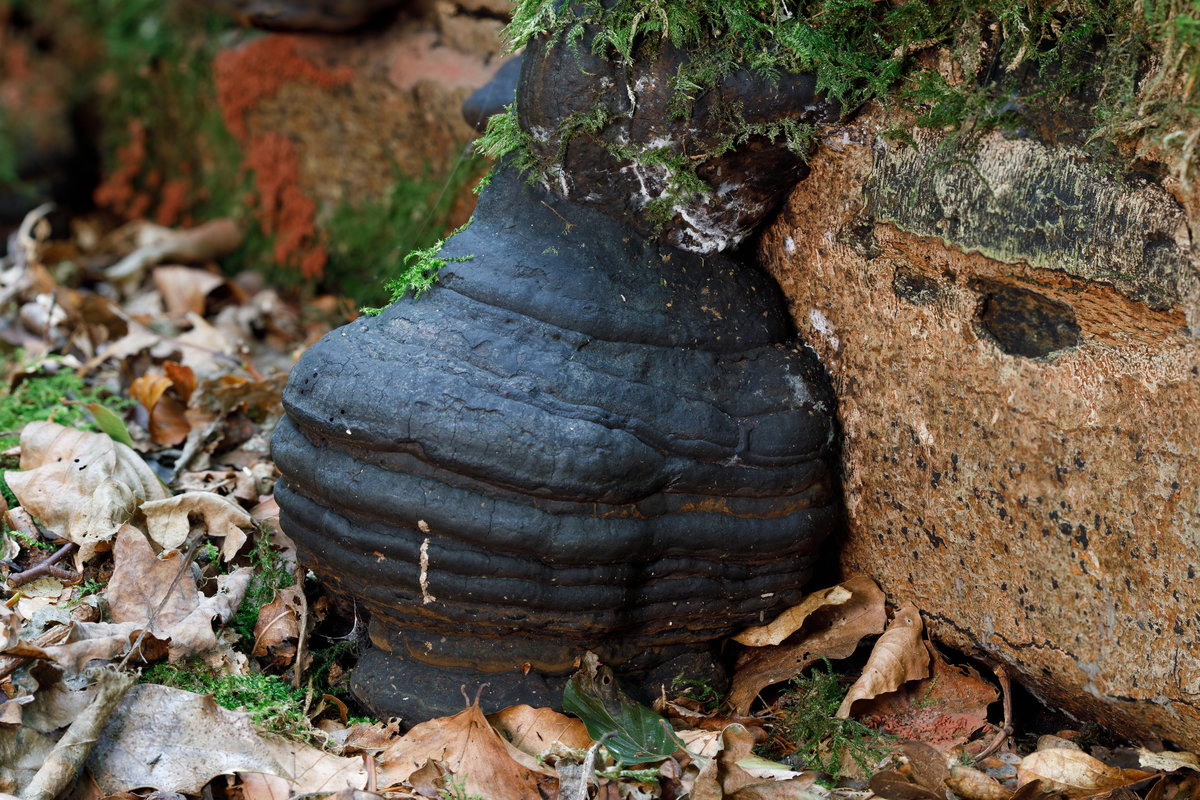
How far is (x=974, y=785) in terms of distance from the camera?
1955 mm

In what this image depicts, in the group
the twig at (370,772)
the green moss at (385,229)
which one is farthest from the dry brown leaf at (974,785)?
the green moss at (385,229)

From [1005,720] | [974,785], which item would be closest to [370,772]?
[974,785]

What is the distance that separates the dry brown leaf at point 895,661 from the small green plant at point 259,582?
142 cm

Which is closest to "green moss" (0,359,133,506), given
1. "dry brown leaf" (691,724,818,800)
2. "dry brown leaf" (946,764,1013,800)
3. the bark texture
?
"dry brown leaf" (691,724,818,800)

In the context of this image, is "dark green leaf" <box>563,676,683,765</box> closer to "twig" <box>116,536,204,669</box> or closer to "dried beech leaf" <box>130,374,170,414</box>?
"twig" <box>116,536,204,669</box>

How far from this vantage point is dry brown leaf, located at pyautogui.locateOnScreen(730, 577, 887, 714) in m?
2.40

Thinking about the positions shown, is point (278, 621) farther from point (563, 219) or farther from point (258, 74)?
point (258, 74)

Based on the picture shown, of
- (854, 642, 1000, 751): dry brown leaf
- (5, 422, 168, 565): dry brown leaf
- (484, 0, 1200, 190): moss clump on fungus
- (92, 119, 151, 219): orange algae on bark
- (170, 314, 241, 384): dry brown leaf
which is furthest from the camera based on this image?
(92, 119, 151, 219): orange algae on bark

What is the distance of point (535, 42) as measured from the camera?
2.28m

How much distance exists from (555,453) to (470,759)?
651 millimetres

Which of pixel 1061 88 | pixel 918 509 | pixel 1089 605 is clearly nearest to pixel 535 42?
pixel 1061 88

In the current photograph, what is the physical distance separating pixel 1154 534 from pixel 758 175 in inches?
44.6

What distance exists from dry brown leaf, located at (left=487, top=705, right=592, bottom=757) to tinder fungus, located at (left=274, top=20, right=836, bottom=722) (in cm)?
6

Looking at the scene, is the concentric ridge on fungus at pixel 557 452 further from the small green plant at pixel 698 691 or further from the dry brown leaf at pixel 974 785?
the dry brown leaf at pixel 974 785
